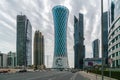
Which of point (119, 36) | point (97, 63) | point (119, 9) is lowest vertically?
point (97, 63)

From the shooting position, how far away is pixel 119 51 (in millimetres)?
110938

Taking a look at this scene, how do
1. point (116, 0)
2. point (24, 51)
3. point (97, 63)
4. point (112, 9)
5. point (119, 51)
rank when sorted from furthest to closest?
point (24, 51), point (97, 63), point (112, 9), point (116, 0), point (119, 51)

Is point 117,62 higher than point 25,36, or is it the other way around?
point 25,36

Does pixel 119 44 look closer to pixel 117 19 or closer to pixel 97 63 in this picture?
pixel 117 19

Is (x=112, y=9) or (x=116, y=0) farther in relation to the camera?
(x=112, y=9)

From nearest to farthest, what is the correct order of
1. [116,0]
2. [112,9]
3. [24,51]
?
[116,0] → [112,9] → [24,51]

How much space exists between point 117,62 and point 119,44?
270 inches

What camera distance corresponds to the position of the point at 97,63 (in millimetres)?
159750

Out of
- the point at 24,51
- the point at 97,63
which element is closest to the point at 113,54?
the point at 97,63

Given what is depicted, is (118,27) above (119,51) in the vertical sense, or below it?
above

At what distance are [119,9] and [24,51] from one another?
9590cm

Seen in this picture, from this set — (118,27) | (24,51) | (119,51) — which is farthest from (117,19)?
(24,51)

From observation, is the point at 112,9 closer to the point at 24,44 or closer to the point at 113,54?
the point at 113,54

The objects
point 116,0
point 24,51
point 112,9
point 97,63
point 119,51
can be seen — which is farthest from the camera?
point 24,51
